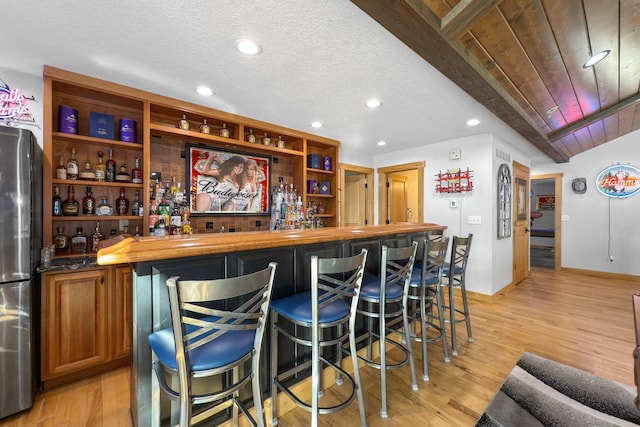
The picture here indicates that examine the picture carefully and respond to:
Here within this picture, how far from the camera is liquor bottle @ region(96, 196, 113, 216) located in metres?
2.34

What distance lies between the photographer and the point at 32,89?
2107 millimetres

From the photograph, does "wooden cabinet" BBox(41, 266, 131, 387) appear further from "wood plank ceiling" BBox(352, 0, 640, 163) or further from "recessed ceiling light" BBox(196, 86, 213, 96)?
"wood plank ceiling" BBox(352, 0, 640, 163)

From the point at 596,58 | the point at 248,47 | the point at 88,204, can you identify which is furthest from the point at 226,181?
the point at 596,58

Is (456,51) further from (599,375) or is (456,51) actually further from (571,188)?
(571,188)

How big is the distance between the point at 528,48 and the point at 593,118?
2594 millimetres

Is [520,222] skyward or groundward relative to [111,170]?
groundward

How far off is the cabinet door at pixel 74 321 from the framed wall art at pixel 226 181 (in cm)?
112

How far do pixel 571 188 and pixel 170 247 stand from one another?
7297mm

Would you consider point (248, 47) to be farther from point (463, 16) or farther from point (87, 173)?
point (87, 173)

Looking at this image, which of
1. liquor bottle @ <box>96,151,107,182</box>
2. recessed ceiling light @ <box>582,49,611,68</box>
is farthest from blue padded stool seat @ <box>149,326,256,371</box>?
recessed ceiling light @ <box>582,49,611,68</box>

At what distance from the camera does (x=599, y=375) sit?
2.04 metres

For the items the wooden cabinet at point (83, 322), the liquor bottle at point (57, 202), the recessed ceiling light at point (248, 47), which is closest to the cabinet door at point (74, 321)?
the wooden cabinet at point (83, 322)

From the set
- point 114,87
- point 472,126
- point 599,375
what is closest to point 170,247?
point 114,87

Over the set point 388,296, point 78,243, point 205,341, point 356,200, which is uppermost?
point 356,200
